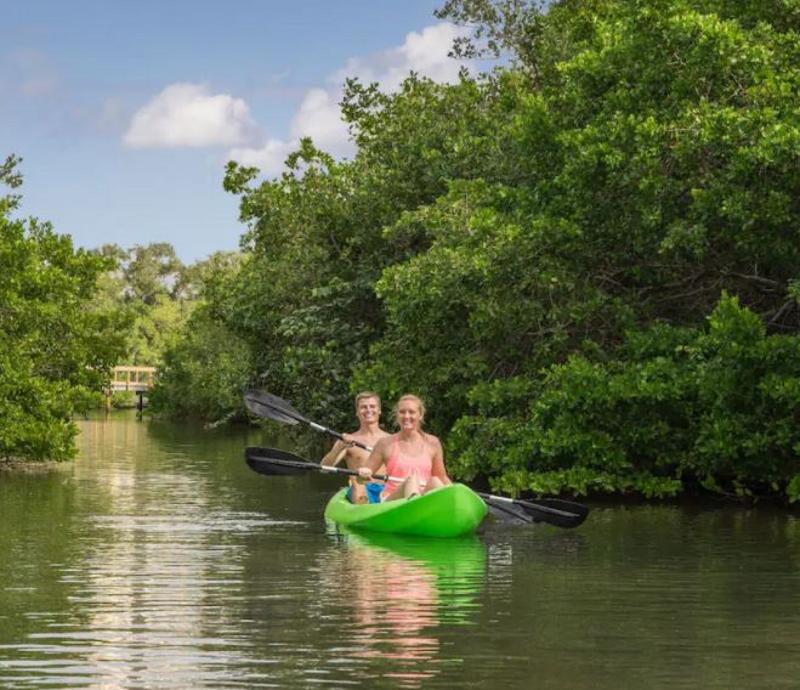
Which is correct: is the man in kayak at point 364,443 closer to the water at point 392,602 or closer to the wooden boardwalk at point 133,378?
the water at point 392,602

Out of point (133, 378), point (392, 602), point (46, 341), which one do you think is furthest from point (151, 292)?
point (392, 602)

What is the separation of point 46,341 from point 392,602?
A: 2174cm

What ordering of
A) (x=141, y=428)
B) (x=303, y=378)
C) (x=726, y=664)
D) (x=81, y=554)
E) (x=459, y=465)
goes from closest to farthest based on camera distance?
(x=726, y=664) < (x=81, y=554) < (x=459, y=465) < (x=303, y=378) < (x=141, y=428)

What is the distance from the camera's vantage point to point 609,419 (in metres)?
21.2

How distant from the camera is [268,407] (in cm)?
2236

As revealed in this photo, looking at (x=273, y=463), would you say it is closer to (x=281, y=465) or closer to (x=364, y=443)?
(x=281, y=465)

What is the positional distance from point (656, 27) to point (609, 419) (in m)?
5.09

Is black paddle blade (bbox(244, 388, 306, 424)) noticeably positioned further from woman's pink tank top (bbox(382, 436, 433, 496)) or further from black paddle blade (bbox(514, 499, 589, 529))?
black paddle blade (bbox(514, 499, 589, 529))

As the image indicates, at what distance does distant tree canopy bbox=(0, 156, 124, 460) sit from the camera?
30.8 meters

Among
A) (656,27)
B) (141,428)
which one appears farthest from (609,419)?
(141,428)

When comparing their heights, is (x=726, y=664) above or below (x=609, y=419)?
below

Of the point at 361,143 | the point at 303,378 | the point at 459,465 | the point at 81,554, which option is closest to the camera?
the point at 81,554

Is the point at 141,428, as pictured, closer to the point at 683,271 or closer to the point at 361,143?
the point at 361,143

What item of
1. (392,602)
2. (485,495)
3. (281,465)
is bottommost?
(392,602)
